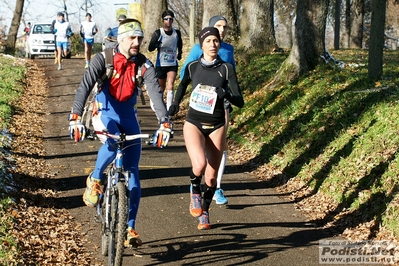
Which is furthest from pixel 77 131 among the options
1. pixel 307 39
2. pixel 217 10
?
pixel 217 10

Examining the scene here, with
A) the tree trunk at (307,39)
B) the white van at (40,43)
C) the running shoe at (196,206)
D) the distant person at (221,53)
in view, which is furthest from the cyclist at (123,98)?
the white van at (40,43)

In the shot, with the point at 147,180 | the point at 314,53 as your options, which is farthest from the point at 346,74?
the point at 147,180

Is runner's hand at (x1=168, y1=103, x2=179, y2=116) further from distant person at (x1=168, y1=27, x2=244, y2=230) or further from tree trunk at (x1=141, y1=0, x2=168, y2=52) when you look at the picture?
tree trunk at (x1=141, y1=0, x2=168, y2=52)

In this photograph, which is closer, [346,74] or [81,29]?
[346,74]

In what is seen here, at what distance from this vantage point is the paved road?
7.23 meters

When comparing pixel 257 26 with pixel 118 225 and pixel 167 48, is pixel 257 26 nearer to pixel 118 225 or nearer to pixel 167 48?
pixel 167 48

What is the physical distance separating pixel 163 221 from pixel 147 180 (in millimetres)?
2346

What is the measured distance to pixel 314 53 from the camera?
15.8 meters

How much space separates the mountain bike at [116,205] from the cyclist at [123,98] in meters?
0.20

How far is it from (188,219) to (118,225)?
2.56 meters

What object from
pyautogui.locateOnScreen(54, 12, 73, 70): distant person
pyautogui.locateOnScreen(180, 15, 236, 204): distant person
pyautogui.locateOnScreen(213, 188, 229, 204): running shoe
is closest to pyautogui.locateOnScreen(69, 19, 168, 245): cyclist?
pyautogui.locateOnScreen(180, 15, 236, 204): distant person

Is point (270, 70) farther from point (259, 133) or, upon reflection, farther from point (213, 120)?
point (213, 120)

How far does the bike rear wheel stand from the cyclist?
252 millimetres

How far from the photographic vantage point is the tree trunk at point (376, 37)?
12.3 meters
